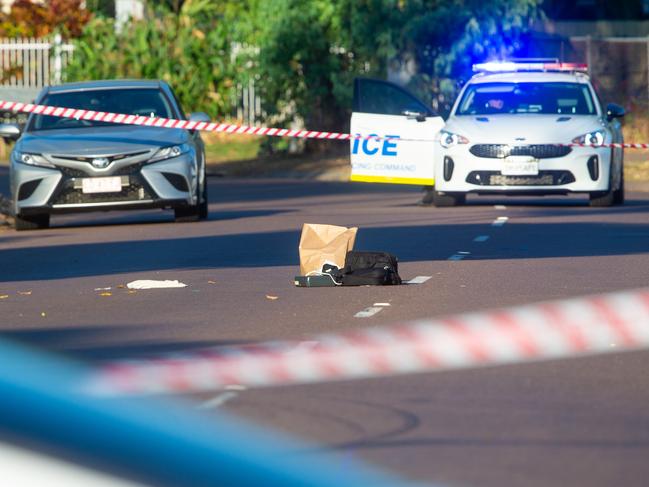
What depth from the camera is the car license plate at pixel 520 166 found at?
2041 centimetres

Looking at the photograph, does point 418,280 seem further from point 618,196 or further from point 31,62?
point 31,62

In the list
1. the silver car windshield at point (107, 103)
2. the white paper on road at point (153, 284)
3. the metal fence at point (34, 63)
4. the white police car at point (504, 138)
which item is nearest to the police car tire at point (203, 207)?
the silver car windshield at point (107, 103)

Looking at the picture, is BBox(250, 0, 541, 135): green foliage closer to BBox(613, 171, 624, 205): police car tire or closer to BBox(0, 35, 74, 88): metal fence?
BBox(0, 35, 74, 88): metal fence

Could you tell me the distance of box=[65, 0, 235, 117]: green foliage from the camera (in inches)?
1540

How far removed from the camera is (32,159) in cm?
1859

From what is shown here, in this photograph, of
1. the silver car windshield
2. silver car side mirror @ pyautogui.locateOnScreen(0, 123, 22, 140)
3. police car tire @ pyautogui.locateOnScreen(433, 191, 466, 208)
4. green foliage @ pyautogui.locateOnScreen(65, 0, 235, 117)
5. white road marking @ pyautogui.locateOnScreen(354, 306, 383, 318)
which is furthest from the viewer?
green foliage @ pyautogui.locateOnScreen(65, 0, 235, 117)

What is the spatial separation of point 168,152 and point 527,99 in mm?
5091

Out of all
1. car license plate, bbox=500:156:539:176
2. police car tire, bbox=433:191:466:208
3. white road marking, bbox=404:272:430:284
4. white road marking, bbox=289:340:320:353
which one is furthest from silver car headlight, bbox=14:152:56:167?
white road marking, bbox=289:340:320:353

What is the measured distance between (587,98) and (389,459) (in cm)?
1590

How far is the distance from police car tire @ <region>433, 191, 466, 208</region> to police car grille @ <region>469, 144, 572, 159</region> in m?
0.81

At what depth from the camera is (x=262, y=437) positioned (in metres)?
6.65

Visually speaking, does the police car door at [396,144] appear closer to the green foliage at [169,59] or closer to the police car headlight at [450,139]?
the police car headlight at [450,139]

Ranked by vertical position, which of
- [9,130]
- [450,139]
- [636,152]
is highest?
[9,130]

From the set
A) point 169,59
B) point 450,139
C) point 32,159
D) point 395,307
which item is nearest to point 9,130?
point 32,159
